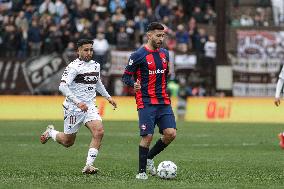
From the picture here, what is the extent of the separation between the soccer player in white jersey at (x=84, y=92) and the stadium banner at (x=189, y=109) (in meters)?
14.8

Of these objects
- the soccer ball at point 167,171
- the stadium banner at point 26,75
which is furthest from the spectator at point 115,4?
the soccer ball at point 167,171

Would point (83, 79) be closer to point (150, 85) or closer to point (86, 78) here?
point (86, 78)

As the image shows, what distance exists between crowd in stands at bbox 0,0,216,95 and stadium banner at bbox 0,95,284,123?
8.69 feet

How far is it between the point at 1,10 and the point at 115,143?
48.3ft

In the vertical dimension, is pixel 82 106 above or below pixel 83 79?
below

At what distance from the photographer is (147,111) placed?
45.0ft

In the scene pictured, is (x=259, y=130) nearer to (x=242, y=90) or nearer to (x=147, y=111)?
(x=242, y=90)

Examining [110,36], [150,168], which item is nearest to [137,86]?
[150,168]

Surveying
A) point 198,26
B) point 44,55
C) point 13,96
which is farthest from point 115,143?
point 198,26

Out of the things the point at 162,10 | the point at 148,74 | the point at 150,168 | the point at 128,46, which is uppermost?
the point at 148,74

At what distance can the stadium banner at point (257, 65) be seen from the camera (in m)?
32.1

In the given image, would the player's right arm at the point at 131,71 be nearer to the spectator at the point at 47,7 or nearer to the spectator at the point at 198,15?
the spectator at the point at 47,7

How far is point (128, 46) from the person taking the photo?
1276 inches

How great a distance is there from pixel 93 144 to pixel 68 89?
0.88m
